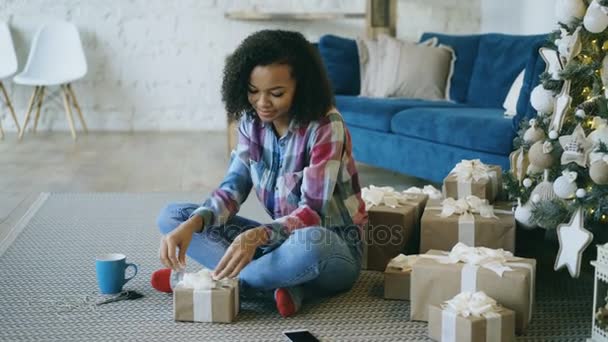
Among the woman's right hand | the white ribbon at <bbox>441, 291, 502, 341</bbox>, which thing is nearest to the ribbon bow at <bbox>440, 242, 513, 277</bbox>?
A: the white ribbon at <bbox>441, 291, 502, 341</bbox>

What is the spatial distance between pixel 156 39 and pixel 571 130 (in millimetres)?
4129

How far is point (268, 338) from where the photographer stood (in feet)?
6.77

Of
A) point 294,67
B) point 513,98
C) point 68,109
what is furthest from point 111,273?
point 68,109

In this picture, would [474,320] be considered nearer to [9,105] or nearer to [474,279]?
[474,279]

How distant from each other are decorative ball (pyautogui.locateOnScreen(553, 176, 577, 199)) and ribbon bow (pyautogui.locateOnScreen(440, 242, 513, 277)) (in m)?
0.21

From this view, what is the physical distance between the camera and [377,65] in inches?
181

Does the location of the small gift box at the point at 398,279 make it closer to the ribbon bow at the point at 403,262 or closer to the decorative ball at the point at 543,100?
the ribbon bow at the point at 403,262

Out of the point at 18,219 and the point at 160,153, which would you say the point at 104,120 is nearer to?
the point at 160,153

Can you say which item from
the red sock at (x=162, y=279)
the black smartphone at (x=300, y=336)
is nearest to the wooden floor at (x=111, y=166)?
the red sock at (x=162, y=279)

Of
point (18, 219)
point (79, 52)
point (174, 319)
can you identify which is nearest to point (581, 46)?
point (174, 319)

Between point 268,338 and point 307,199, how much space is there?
1.18 feet

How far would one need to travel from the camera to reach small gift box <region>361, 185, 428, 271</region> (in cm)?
252

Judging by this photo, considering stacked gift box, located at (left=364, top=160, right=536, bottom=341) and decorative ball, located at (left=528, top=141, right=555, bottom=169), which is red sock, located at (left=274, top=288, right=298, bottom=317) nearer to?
stacked gift box, located at (left=364, top=160, right=536, bottom=341)

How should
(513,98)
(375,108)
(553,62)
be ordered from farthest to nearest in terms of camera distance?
(375,108) < (513,98) < (553,62)
